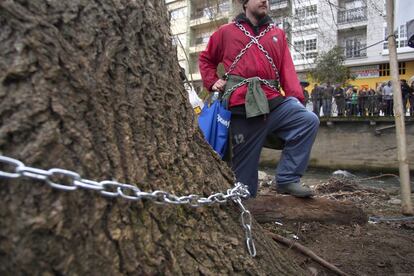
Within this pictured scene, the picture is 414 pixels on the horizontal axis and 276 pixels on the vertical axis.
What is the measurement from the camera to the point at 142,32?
142cm

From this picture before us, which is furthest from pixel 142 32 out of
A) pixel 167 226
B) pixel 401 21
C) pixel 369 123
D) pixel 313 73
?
pixel 313 73

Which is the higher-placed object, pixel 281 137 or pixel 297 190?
pixel 281 137

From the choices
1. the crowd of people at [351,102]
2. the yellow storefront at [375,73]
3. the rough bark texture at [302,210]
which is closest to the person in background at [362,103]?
the crowd of people at [351,102]

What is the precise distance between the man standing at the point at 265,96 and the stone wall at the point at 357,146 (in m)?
14.1

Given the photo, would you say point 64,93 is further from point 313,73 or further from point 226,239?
point 313,73

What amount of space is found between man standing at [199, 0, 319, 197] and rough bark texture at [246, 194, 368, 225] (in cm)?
9

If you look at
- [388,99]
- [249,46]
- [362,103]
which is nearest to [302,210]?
[249,46]

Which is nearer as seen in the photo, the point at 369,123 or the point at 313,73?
the point at 369,123

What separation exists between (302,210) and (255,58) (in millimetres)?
1223

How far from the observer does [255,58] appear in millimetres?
3297

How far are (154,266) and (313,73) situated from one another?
26.4 metres

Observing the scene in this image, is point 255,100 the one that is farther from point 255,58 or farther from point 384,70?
point 384,70

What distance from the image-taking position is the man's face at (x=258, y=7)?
3.38m

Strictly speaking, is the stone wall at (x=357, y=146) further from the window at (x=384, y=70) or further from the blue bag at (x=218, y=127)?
the blue bag at (x=218, y=127)
